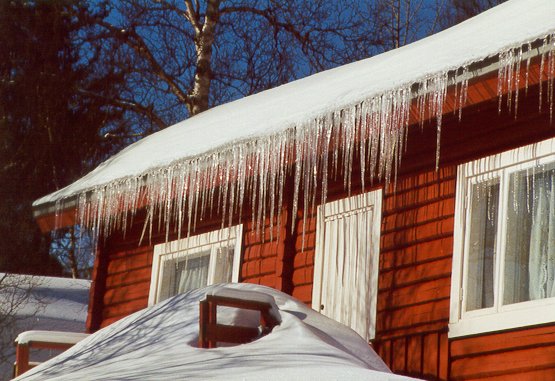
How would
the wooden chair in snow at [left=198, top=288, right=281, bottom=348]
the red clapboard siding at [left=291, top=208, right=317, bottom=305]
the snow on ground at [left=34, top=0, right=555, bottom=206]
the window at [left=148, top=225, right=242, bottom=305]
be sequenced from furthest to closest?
1. the window at [left=148, top=225, right=242, bottom=305]
2. the red clapboard siding at [left=291, top=208, right=317, bottom=305]
3. the snow on ground at [left=34, top=0, right=555, bottom=206]
4. the wooden chair in snow at [left=198, top=288, right=281, bottom=348]

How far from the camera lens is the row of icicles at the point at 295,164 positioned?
7.81 m

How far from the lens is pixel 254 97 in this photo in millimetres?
14055

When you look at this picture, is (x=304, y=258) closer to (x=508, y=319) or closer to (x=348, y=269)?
(x=348, y=269)

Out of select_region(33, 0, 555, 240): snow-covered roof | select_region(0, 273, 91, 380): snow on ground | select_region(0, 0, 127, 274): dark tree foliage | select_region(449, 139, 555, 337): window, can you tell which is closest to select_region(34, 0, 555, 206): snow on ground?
select_region(33, 0, 555, 240): snow-covered roof

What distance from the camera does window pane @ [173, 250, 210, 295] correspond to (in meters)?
11.7

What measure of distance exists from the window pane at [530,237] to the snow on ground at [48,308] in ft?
52.7

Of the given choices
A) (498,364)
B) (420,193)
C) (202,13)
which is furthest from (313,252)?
(202,13)

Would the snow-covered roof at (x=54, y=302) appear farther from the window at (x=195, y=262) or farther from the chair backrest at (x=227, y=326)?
the chair backrest at (x=227, y=326)

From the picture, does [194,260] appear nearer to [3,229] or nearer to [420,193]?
[420,193]

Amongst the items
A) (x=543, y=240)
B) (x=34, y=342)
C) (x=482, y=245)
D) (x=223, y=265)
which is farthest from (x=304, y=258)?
(x=543, y=240)

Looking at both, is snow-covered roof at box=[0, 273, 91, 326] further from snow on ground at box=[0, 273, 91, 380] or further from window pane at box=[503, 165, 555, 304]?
window pane at box=[503, 165, 555, 304]

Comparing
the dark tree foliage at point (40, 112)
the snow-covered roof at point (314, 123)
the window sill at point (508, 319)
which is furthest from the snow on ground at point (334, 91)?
the dark tree foliage at point (40, 112)

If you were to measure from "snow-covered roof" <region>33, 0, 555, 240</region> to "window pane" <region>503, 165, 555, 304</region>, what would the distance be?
2.74ft

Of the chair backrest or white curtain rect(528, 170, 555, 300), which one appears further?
white curtain rect(528, 170, 555, 300)
